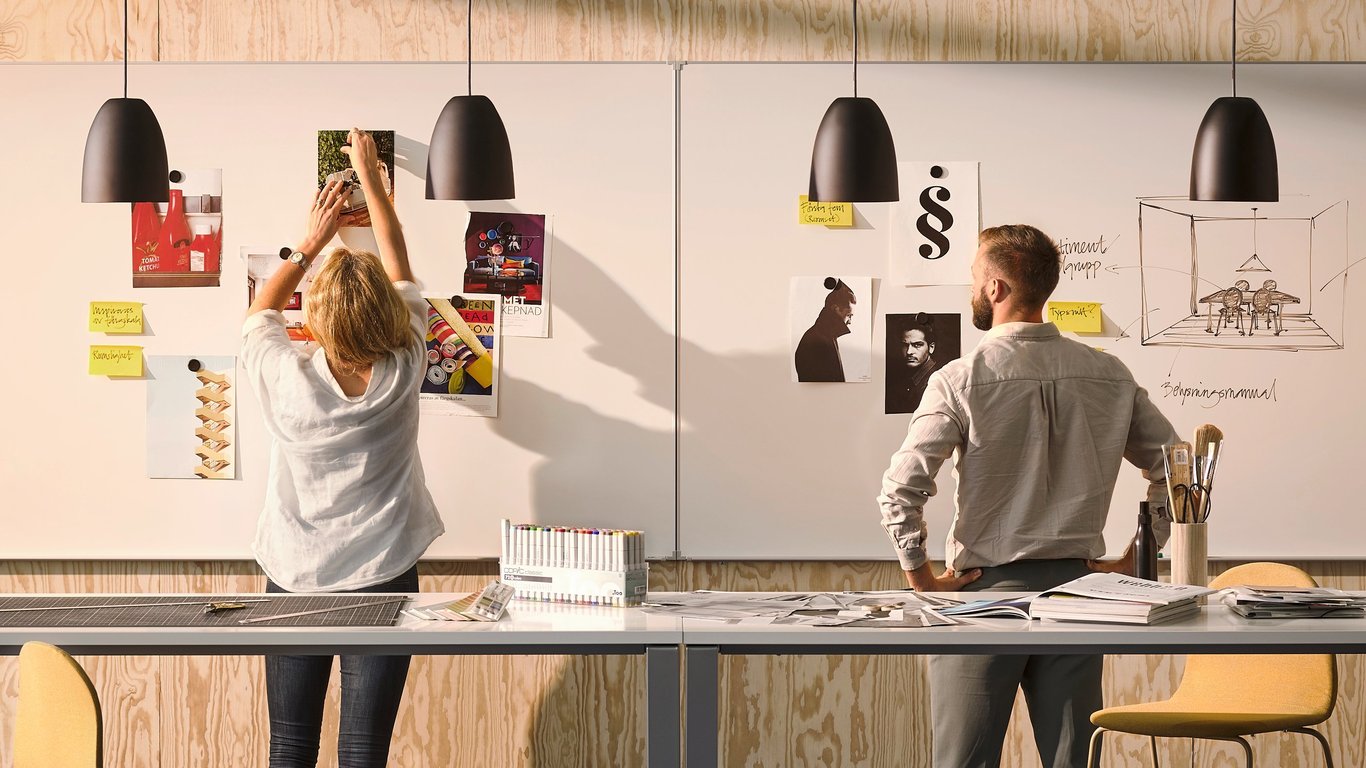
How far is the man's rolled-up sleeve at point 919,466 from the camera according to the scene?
237cm

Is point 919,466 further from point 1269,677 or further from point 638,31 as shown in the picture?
point 638,31

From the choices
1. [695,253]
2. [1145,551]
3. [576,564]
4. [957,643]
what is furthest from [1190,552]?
[695,253]

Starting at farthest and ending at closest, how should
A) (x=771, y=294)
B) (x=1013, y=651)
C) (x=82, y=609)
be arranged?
(x=771, y=294), (x=82, y=609), (x=1013, y=651)

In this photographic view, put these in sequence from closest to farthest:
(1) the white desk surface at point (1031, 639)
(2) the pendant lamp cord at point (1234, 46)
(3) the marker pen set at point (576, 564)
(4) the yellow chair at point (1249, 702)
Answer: (1) the white desk surface at point (1031, 639)
(3) the marker pen set at point (576, 564)
(4) the yellow chair at point (1249, 702)
(2) the pendant lamp cord at point (1234, 46)

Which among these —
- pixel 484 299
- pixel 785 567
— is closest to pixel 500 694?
pixel 785 567

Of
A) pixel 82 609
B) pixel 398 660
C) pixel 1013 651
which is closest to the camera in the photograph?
pixel 1013 651

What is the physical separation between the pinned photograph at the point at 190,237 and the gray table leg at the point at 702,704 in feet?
6.28

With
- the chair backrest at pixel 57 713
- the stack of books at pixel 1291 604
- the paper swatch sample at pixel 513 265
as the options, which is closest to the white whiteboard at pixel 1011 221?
the paper swatch sample at pixel 513 265

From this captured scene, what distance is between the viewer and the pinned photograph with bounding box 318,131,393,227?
3.24 metres

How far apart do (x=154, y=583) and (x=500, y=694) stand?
3.07ft

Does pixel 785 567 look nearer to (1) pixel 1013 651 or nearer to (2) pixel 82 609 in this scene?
(1) pixel 1013 651

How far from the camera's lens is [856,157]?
2.41m

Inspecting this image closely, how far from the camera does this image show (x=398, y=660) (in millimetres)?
2482

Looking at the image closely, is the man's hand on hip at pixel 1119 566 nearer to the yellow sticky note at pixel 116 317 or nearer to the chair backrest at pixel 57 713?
the chair backrest at pixel 57 713
